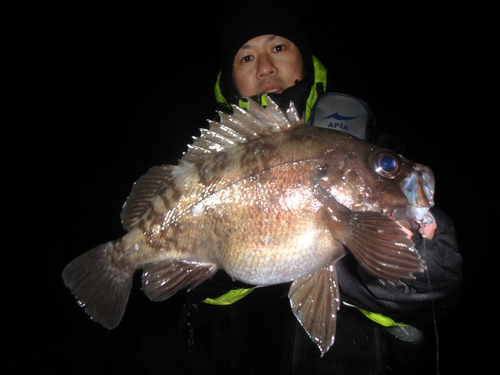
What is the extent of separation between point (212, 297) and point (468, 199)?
7.28 meters

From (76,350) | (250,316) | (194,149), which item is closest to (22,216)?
(76,350)

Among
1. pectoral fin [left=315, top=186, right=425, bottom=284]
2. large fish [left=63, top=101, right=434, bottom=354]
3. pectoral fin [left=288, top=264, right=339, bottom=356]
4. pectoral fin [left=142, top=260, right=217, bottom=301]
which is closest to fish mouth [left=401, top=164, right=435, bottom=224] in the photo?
large fish [left=63, top=101, right=434, bottom=354]

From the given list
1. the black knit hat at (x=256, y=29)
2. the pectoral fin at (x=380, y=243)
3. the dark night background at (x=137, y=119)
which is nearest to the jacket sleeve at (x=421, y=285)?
the pectoral fin at (x=380, y=243)

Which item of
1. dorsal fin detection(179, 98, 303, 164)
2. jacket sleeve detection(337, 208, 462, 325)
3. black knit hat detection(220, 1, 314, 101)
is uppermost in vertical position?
black knit hat detection(220, 1, 314, 101)

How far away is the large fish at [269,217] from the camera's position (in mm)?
1058

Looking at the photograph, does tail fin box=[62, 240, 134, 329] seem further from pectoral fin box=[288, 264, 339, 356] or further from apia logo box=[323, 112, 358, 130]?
apia logo box=[323, 112, 358, 130]

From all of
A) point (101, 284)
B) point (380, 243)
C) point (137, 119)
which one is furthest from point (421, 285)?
point (137, 119)

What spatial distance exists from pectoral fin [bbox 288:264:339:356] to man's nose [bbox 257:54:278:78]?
5.89ft

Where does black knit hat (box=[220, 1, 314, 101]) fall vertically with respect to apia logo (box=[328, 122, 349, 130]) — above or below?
above

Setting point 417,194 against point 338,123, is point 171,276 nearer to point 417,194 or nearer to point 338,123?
point 417,194

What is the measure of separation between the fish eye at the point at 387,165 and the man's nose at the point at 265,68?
158 cm

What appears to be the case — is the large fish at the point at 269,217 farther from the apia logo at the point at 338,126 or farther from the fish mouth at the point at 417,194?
the apia logo at the point at 338,126

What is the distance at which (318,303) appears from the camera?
1.16 metres

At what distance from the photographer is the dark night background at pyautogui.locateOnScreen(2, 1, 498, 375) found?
14.5 ft
